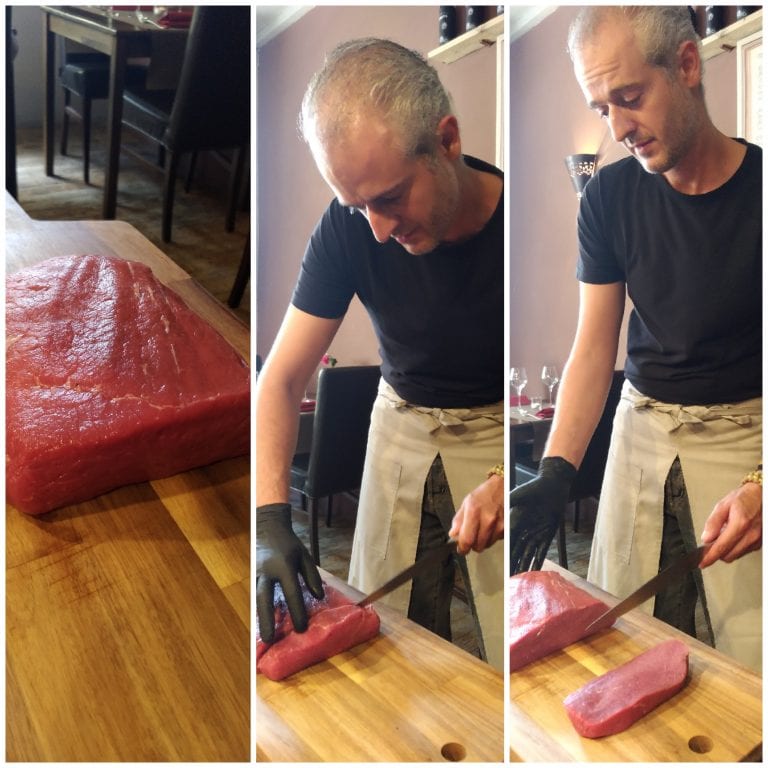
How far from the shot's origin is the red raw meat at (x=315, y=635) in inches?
43.0


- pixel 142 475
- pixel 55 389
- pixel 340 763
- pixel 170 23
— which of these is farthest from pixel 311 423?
pixel 170 23

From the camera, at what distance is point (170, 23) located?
1209 mm

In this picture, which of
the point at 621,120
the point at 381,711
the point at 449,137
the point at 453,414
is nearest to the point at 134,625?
the point at 381,711

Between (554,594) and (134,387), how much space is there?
24.8 inches

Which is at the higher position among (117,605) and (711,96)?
(711,96)

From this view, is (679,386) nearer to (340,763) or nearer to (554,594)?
(554,594)

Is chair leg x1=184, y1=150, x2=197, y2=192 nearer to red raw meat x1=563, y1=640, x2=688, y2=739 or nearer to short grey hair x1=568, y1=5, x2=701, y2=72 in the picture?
short grey hair x1=568, y1=5, x2=701, y2=72

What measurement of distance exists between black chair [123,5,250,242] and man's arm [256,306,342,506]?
Result: 9.3 inches

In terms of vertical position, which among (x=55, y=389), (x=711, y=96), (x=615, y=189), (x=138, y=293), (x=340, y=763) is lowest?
(x=340, y=763)

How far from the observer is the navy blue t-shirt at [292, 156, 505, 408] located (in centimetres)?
118

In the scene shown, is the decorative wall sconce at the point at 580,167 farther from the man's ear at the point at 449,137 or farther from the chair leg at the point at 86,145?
the chair leg at the point at 86,145

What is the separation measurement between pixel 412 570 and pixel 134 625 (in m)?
0.39

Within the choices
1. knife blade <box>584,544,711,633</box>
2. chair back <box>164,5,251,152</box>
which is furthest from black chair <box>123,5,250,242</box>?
knife blade <box>584,544,711,633</box>

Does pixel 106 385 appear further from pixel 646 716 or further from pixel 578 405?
pixel 646 716
